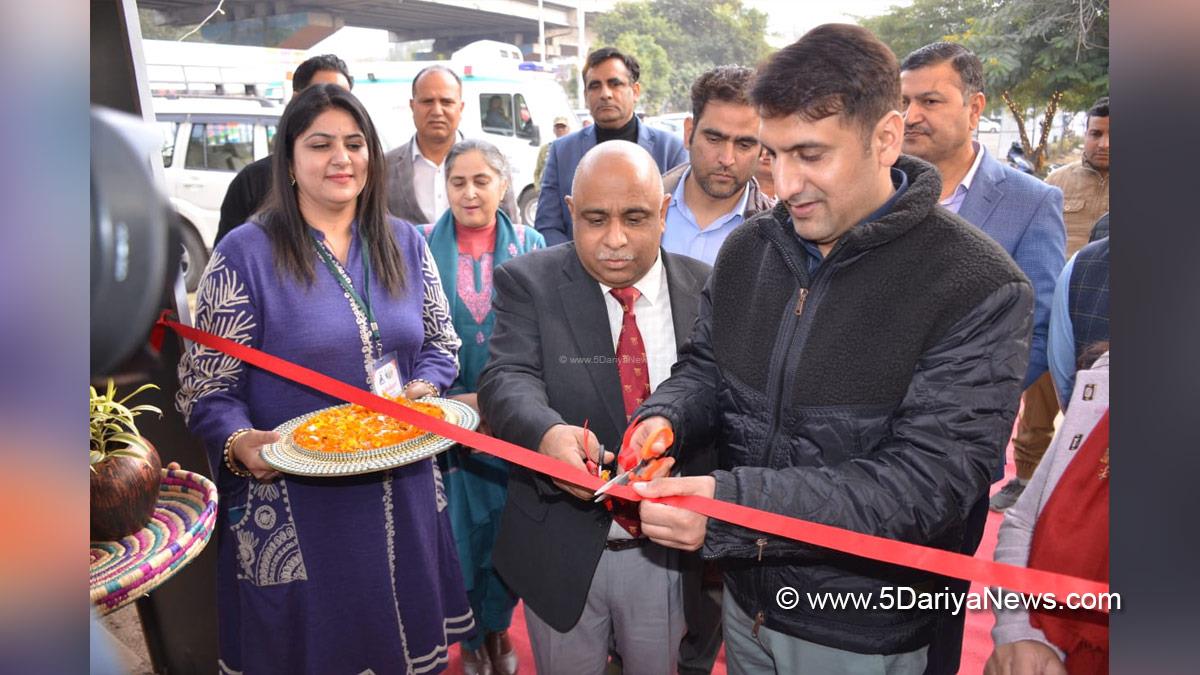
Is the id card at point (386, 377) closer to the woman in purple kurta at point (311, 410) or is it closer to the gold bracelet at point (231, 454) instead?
the woman in purple kurta at point (311, 410)

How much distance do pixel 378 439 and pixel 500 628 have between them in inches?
55.7

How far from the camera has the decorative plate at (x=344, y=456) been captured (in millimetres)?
2014

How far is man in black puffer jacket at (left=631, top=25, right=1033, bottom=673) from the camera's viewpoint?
1527 mm

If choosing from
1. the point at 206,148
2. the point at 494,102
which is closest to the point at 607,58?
the point at 206,148

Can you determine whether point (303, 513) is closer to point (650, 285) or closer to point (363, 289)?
point (363, 289)

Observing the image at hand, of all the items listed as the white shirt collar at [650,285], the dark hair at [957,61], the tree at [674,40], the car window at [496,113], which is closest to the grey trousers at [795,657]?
the white shirt collar at [650,285]

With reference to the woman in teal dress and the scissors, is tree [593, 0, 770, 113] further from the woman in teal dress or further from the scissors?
the scissors

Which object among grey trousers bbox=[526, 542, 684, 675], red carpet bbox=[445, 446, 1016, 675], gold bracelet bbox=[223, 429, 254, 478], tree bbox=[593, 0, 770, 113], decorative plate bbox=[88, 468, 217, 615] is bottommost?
red carpet bbox=[445, 446, 1016, 675]

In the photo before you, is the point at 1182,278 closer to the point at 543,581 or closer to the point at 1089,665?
the point at 1089,665

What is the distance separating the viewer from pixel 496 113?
13.1 m

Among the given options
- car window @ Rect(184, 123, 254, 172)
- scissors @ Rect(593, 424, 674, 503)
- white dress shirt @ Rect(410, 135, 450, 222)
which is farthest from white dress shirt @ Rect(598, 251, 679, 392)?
car window @ Rect(184, 123, 254, 172)

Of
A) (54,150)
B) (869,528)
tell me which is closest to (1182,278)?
(869,528)

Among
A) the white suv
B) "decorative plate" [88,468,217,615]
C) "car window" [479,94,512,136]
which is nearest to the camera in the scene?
"decorative plate" [88,468,217,615]

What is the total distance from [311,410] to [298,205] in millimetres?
657
